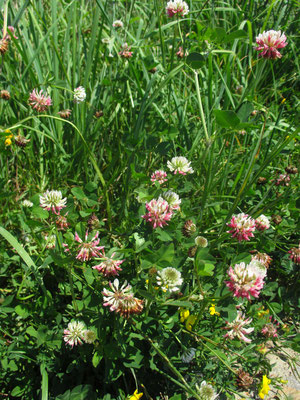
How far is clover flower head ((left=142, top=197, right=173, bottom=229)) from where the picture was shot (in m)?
1.28

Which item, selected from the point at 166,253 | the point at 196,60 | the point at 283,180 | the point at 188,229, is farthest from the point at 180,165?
the point at 283,180

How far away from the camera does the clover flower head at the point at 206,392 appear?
1.29 m

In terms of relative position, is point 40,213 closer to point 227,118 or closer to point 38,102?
point 38,102

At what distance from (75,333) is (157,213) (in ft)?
1.52

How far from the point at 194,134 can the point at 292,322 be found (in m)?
1.11

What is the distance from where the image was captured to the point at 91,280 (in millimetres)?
1298

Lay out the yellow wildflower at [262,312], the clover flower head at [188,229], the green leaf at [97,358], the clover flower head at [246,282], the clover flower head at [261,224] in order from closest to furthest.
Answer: the clover flower head at [246,282] → the green leaf at [97,358] → the clover flower head at [188,229] → the yellow wildflower at [262,312] → the clover flower head at [261,224]

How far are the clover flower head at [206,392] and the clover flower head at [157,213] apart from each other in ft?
1.84

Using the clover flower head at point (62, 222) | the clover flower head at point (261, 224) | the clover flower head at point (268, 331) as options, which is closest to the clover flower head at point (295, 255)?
the clover flower head at point (261, 224)

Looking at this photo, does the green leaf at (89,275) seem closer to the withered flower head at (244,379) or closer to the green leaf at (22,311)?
the green leaf at (22,311)

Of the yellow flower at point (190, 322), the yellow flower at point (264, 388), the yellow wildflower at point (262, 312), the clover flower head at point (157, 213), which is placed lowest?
the yellow flower at point (264, 388)

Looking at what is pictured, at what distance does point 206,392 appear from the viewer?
4.26 feet

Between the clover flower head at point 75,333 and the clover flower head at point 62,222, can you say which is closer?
the clover flower head at point 75,333

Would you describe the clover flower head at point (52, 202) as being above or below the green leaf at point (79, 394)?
above
